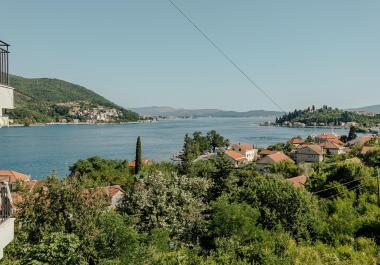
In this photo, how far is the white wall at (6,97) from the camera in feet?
19.6

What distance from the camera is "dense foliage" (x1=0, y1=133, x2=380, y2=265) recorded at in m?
12.5

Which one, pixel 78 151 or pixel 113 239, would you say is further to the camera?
pixel 78 151

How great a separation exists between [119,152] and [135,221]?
253 ft

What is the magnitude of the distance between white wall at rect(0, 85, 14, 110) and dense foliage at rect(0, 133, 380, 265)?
18.1 feet

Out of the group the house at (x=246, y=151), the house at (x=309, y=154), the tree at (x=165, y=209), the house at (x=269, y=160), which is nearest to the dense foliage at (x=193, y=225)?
the tree at (x=165, y=209)

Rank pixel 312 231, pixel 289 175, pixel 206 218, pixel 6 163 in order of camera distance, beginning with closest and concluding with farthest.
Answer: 1. pixel 206 218
2. pixel 312 231
3. pixel 289 175
4. pixel 6 163

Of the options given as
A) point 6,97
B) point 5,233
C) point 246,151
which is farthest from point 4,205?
point 246,151

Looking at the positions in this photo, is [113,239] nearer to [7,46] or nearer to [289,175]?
[7,46]

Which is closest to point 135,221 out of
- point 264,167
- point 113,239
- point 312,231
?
point 113,239

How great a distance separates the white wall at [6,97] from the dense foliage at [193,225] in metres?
5.51

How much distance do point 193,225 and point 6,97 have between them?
13.0 metres

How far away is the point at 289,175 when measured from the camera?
46125 mm

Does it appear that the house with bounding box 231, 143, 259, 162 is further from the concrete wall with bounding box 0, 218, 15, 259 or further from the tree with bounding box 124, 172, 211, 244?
the concrete wall with bounding box 0, 218, 15, 259

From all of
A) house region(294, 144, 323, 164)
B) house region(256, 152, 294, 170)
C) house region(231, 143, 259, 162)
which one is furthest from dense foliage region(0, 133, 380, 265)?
house region(231, 143, 259, 162)
